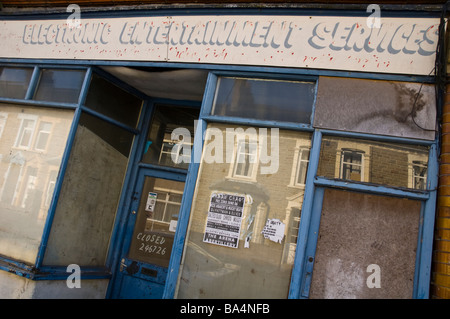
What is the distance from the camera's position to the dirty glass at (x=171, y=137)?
5.01 meters

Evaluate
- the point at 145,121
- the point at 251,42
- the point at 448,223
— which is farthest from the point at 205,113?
the point at 448,223

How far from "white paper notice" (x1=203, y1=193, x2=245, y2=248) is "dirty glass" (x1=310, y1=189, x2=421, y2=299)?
0.91m

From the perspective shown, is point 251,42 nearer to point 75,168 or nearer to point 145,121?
point 145,121

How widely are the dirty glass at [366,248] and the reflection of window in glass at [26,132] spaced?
4223 millimetres

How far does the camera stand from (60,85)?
15.3 ft

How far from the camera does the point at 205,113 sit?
389 centimetres

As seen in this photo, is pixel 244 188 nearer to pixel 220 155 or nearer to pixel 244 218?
pixel 244 218

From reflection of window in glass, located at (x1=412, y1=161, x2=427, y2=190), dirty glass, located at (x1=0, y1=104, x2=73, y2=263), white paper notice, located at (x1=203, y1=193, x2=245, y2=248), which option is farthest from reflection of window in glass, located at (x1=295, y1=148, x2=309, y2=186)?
dirty glass, located at (x1=0, y1=104, x2=73, y2=263)

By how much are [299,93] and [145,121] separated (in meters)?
2.73

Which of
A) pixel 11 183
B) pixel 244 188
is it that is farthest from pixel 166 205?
pixel 11 183

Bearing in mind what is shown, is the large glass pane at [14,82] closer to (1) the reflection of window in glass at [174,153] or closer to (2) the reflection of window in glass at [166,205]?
(1) the reflection of window in glass at [174,153]

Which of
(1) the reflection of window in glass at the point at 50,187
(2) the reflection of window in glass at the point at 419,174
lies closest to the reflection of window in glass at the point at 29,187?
(1) the reflection of window in glass at the point at 50,187

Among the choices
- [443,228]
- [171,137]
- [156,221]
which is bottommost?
[156,221]

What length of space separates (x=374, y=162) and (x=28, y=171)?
4.54 m
